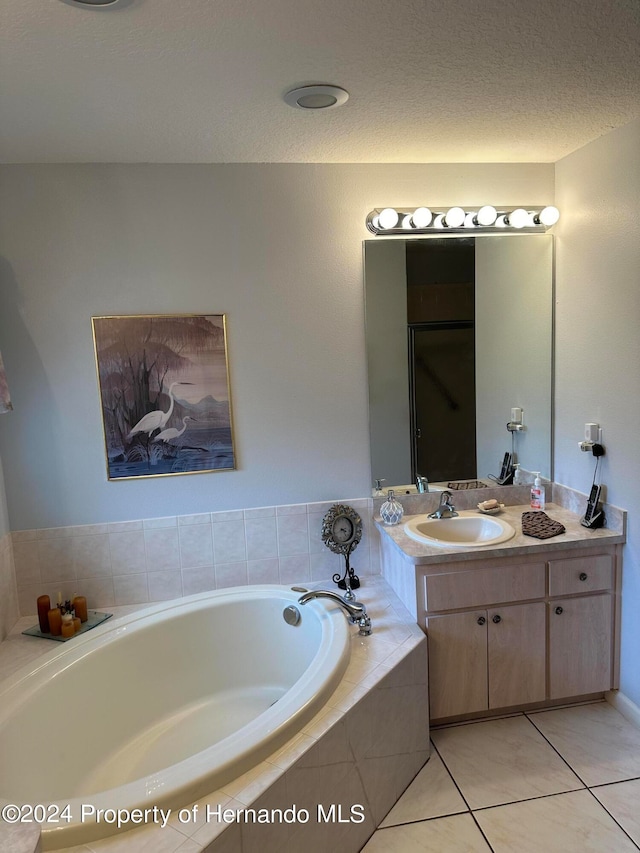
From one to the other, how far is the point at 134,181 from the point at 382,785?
8.48 ft

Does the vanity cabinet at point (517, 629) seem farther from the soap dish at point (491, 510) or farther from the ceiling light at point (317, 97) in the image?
the ceiling light at point (317, 97)

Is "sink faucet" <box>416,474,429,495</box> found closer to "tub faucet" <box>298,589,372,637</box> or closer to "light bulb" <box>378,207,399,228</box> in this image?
"tub faucet" <box>298,589,372,637</box>

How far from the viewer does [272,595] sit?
8.22ft

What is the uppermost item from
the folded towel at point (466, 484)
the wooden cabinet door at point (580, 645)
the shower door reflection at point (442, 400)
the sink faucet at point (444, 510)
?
the shower door reflection at point (442, 400)

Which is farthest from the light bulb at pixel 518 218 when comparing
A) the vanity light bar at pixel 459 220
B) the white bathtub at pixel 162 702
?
the white bathtub at pixel 162 702

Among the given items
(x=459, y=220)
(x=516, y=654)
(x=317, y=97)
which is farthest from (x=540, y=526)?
(x=317, y=97)

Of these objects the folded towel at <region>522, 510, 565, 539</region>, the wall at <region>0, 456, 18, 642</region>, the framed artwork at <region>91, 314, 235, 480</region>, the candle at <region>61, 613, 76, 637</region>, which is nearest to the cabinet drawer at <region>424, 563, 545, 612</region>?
the folded towel at <region>522, 510, 565, 539</region>

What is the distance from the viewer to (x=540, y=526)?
243cm

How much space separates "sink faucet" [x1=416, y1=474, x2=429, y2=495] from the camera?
274 cm

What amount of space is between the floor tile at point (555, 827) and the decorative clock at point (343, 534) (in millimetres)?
1035

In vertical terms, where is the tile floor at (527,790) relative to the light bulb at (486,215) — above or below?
below

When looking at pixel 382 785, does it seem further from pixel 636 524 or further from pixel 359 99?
pixel 359 99

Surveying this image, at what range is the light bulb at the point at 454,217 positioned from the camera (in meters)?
2.54

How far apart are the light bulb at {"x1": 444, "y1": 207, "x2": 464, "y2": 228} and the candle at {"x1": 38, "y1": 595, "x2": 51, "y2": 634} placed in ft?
7.95
